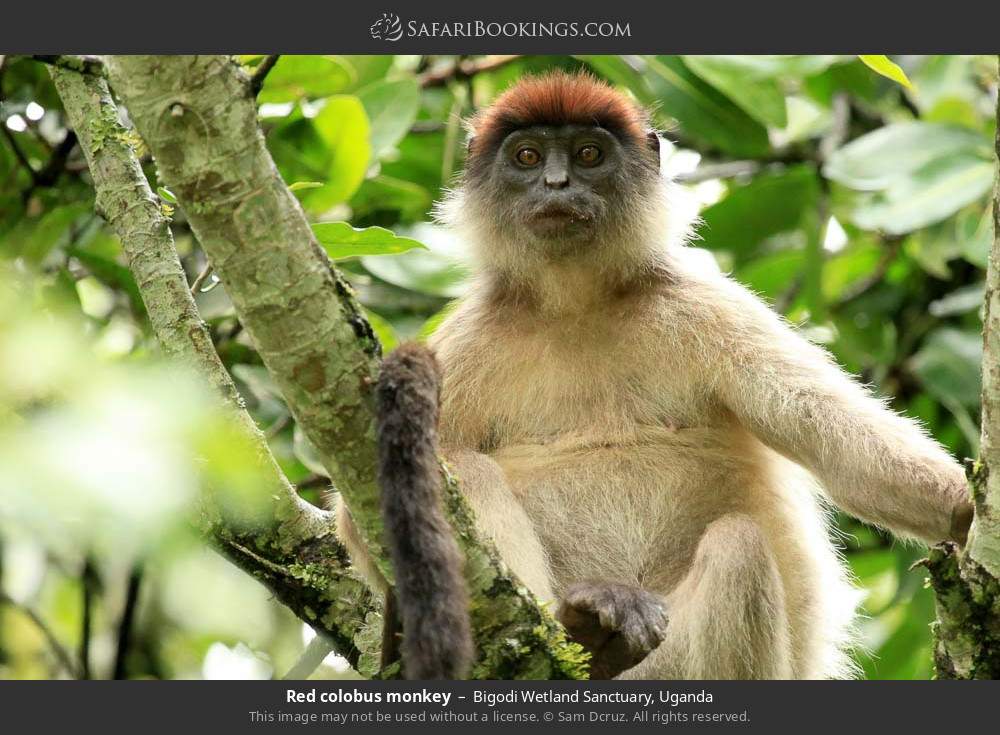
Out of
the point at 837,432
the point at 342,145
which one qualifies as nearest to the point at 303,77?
the point at 342,145

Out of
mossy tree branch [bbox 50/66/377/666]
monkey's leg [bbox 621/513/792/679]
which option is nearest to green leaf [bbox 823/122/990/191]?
monkey's leg [bbox 621/513/792/679]

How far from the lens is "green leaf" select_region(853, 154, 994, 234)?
633 cm

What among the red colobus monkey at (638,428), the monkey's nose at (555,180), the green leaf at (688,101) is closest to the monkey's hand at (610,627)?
the red colobus monkey at (638,428)

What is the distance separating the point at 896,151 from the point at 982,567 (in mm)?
3548

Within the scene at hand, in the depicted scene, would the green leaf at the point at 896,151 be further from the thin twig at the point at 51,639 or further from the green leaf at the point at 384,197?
the thin twig at the point at 51,639

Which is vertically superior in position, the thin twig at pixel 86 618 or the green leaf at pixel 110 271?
the green leaf at pixel 110 271

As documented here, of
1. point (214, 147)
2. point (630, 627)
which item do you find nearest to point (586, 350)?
point (630, 627)

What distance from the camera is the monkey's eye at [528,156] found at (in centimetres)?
525

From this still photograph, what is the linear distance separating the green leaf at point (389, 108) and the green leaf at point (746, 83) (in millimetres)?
1451

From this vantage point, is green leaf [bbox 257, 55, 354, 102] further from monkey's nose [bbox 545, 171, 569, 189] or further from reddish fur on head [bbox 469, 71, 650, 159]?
monkey's nose [bbox 545, 171, 569, 189]

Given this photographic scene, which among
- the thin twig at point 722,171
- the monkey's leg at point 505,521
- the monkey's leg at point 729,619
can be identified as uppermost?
the thin twig at point 722,171

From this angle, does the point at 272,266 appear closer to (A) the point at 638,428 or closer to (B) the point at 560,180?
(A) the point at 638,428
